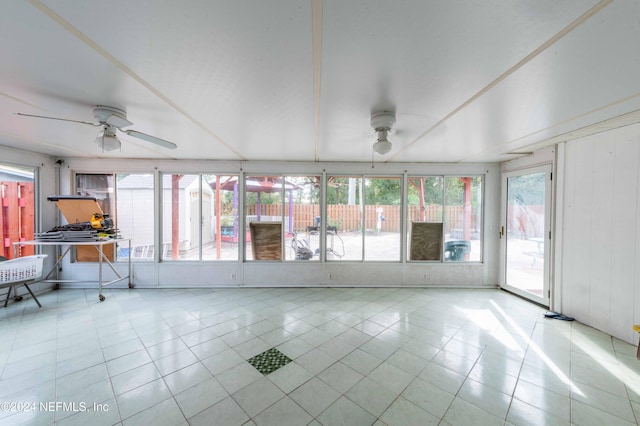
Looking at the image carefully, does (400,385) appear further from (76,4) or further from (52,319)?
(52,319)

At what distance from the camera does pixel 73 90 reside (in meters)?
1.73

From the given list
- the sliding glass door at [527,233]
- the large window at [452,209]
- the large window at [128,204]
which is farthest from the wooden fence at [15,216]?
the sliding glass door at [527,233]

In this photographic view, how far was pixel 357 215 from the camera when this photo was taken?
459 centimetres

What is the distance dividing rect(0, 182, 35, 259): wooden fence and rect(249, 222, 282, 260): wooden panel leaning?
3674 mm

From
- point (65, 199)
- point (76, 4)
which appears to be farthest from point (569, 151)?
point (65, 199)

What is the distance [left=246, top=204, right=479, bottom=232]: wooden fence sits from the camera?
14.9 feet

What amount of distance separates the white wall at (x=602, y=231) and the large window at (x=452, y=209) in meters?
1.32

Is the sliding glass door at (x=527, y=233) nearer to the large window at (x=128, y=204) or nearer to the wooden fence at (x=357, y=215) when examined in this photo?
the wooden fence at (x=357, y=215)

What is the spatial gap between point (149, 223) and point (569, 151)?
6929 mm

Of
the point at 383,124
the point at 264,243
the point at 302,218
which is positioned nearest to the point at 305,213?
the point at 302,218

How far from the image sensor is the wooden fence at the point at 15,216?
12.0 ft

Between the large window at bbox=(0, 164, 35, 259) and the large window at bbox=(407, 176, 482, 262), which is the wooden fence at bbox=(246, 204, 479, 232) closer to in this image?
the large window at bbox=(407, 176, 482, 262)

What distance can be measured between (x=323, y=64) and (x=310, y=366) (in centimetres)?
251

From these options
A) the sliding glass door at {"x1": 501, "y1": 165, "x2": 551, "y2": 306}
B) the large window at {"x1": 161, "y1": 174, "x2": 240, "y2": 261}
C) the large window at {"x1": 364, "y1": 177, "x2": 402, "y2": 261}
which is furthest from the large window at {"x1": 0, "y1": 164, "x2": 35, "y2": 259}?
the sliding glass door at {"x1": 501, "y1": 165, "x2": 551, "y2": 306}
